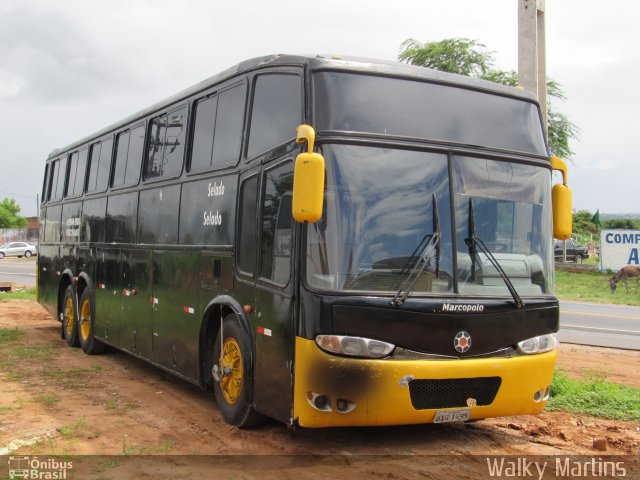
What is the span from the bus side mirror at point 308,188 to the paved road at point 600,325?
10.4m

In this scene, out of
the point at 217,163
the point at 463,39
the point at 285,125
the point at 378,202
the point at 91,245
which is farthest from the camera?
the point at 463,39

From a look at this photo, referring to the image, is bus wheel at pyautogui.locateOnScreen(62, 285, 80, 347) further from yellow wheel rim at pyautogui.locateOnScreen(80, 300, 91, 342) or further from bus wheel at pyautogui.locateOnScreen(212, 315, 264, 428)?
bus wheel at pyautogui.locateOnScreen(212, 315, 264, 428)

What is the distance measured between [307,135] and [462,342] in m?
2.08

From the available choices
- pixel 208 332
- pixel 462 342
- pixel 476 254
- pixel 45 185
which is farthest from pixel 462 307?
pixel 45 185

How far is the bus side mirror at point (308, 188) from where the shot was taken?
5.52m

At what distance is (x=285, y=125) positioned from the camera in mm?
6602

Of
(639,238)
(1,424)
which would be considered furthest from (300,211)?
(639,238)

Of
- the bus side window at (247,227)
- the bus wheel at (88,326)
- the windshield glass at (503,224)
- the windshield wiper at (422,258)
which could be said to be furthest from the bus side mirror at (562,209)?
the bus wheel at (88,326)

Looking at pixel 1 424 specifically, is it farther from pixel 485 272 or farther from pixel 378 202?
pixel 485 272

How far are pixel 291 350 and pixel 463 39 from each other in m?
33.0

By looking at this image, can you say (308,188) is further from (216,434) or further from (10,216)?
(10,216)

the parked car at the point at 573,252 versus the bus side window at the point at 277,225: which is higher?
the parked car at the point at 573,252

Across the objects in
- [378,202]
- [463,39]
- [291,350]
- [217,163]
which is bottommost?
[291,350]

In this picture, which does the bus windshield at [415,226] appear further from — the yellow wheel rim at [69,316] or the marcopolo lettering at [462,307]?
the yellow wheel rim at [69,316]
